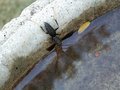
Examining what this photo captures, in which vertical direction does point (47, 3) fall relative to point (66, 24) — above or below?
above

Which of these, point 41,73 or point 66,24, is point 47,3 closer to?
point 66,24

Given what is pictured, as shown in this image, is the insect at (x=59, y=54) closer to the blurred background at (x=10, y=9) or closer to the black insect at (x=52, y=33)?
the black insect at (x=52, y=33)

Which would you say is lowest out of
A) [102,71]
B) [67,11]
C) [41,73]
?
[102,71]

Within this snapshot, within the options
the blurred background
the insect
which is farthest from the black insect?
the blurred background

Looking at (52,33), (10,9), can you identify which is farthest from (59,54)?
(10,9)

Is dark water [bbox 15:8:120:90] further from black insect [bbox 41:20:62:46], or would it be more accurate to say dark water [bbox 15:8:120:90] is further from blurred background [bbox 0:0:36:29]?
blurred background [bbox 0:0:36:29]

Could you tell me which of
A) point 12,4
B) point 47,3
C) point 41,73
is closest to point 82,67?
point 41,73

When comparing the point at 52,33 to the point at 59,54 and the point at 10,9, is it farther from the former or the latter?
the point at 10,9

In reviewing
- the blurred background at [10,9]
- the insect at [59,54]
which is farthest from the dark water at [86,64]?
the blurred background at [10,9]
